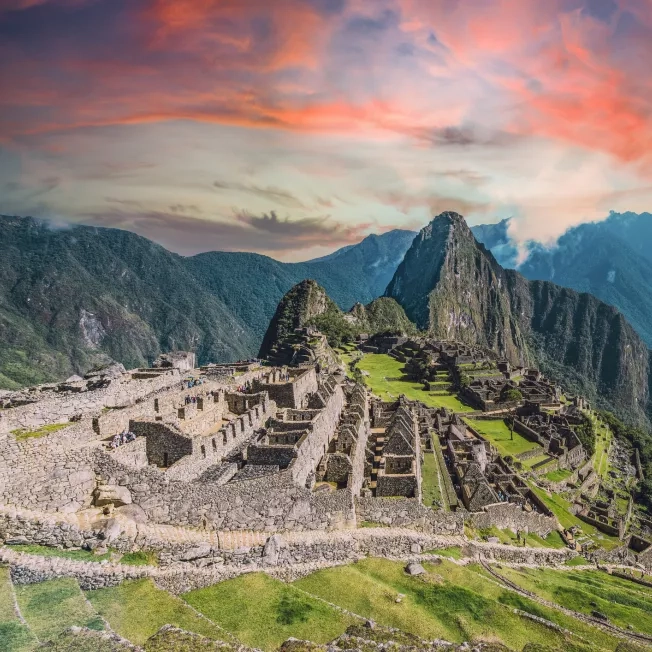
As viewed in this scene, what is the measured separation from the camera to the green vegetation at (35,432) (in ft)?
54.2

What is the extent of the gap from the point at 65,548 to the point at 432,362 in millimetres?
83236

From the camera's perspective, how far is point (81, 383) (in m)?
31.5

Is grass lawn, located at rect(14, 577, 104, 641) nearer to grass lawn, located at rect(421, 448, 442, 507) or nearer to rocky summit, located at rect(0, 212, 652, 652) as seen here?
rocky summit, located at rect(0, 212, 652, 652)

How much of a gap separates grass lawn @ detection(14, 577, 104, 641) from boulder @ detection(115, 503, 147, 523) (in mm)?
3101

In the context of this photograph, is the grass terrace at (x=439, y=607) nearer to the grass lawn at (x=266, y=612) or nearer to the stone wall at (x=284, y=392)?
the grass lawn at (x=266, y=612)

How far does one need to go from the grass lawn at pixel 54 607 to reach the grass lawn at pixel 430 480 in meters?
16.8

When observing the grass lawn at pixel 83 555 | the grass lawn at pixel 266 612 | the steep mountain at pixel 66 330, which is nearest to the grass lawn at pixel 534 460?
the grass lawn at pixel 266 612

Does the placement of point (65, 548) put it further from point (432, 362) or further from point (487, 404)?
point (432, 362)

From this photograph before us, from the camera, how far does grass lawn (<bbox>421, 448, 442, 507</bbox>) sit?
84.7 feet

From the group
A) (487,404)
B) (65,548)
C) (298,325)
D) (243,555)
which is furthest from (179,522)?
(298,325)

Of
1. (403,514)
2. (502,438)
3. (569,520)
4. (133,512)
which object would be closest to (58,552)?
(133,512)

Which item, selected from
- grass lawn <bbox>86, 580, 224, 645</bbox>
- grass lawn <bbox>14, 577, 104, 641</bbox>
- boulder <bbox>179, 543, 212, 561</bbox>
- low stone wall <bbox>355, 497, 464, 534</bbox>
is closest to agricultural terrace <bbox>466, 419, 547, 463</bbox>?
low stone wall <bbox>355, 497, 464, 534</bbox>

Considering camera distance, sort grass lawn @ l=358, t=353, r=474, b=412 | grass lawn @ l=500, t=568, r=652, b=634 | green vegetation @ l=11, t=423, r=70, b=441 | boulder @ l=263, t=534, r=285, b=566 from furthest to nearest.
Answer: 1. grass lawn @ l=358, t=353, r=474, b=412
2. grass lawn @ l=500, t=568, r=652, b=634
3. green vegetation @ l=11, t=423, r=70, b=441
4. boulder @ l=263, t=534, r=285, b=566

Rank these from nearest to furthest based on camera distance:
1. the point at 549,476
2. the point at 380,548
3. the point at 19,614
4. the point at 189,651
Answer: the point at 189,651
the point at 19,614
the point at 380,548
the point at 549,476
